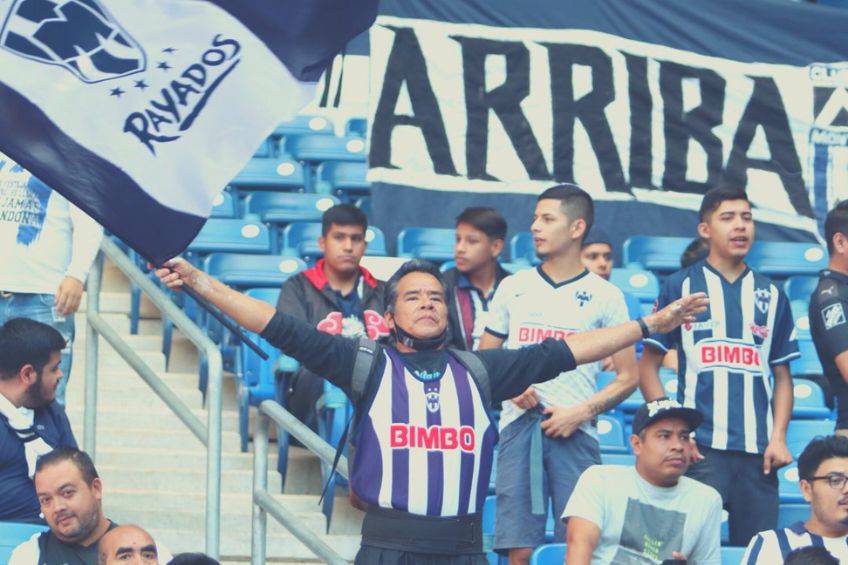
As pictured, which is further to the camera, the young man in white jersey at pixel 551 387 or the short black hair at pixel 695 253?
the short black hair at pixel 695 253

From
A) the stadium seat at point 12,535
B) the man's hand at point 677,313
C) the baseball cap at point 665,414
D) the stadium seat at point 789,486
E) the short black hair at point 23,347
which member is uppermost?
the man's hand at point 677,313

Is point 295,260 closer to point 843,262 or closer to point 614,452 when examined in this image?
point 614,452

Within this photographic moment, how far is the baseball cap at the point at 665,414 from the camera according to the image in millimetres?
5852

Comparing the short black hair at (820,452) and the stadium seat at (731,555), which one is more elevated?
the short black hair at (820,452)

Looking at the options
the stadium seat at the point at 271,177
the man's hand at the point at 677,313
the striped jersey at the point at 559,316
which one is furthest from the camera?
the stadium seat at the point at 271,177

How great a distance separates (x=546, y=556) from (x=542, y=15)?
561 centimetres

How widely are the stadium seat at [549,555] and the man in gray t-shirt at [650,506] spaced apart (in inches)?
4.1

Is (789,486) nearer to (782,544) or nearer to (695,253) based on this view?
(695,253)

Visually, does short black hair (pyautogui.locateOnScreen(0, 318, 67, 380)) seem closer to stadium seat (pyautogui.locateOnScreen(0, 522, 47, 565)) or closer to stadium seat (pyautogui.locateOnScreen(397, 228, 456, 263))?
stadium seat (pyautogui.locateOnScreen(0, 522, 47, 565))

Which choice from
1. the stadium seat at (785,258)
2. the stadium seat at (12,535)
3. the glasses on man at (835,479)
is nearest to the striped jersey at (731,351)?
the glasses on man at (835,479)

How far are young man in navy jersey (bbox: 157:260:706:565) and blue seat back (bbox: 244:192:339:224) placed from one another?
4.59 m

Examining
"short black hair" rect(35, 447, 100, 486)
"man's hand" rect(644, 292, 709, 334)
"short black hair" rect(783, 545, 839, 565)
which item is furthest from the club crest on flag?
"short black hair" rect(783, 545, 839, 565)

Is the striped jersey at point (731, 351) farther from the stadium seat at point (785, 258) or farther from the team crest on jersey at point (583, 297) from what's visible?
the stadium seat at point (785, 258)

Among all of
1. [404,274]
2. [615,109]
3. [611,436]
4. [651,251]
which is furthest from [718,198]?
[615,109]
